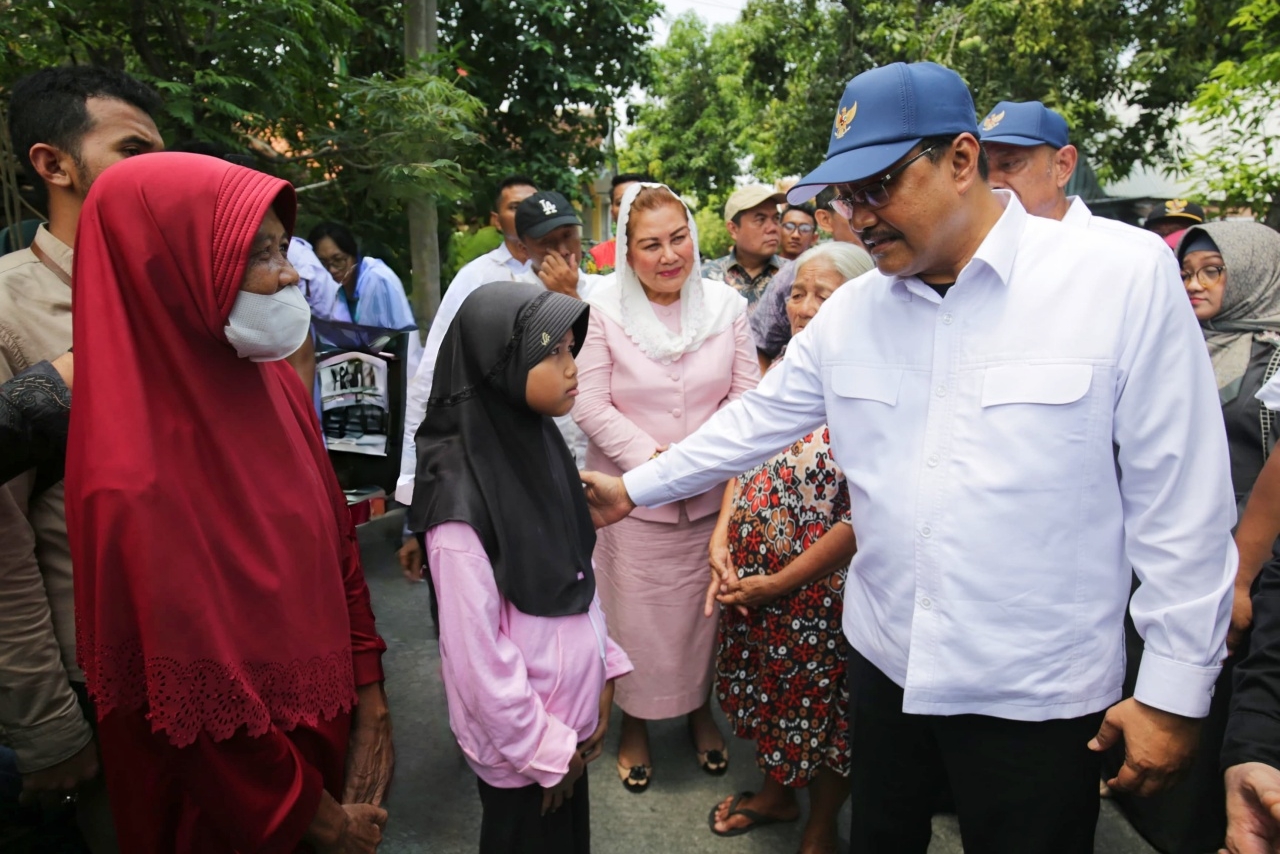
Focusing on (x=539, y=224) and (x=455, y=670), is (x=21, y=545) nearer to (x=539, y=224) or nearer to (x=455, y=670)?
(x=455, y=670)

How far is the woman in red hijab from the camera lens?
4.35 feet

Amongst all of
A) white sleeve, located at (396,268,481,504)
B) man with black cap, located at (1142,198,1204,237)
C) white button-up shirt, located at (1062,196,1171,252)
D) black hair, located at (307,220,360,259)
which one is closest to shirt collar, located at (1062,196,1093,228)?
white button-up shirt, located at (1062,196,1171,252)

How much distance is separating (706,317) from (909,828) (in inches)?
72.1

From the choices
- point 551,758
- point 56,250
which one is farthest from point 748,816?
point 56,250

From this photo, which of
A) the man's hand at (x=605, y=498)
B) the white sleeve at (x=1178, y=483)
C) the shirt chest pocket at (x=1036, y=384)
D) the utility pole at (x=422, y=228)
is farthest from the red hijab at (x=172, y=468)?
the utility pole at (x=422, y=228)

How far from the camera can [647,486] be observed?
225cm

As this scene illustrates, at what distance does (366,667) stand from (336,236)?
4.03 meters

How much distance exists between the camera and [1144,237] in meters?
1.60

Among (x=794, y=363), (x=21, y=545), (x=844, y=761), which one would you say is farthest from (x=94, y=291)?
(x=844, y=761)

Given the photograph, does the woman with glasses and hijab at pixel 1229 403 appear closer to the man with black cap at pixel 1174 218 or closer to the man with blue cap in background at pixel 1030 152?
the man with blue cap in background at pixel 1030 152

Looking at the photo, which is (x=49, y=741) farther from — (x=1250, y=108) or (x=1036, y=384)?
(x=1250, y=108)

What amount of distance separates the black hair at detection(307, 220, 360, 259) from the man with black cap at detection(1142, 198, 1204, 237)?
15.9 feet

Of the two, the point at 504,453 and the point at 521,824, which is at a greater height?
the point at 504,453

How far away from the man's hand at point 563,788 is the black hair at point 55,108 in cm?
179
